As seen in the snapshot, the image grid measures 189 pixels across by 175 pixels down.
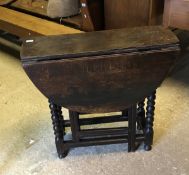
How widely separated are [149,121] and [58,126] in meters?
0.54

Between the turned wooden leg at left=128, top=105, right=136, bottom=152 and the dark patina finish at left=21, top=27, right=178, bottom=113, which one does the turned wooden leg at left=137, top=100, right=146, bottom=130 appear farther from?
the dark patina finish at left=21, top=27, right=178, bottom=113

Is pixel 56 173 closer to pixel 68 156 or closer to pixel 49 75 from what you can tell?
pixel 68 156

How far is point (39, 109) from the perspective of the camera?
2.39 metres

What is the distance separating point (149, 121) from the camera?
1845mm

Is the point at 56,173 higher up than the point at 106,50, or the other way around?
the point at 106,50

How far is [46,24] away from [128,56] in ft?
4.82

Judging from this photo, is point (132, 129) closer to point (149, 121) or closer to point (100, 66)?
point (149, 121)

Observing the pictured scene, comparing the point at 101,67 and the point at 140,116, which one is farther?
the point at 140,116

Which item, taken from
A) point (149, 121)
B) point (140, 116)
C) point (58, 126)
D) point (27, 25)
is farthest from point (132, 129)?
point (27, 25)

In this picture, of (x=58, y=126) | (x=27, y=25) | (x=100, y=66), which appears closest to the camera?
(x=100, y=66)

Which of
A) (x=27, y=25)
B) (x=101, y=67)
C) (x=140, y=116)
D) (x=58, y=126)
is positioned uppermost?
(x=101, y=67)

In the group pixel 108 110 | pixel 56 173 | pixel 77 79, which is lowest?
pixel 56 173

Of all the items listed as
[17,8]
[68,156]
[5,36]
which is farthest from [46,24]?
[68,156]

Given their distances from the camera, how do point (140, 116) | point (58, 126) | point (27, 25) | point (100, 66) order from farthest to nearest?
point (27, 25) < point (140, 116) < point (58, 126) < point (100, 66)
